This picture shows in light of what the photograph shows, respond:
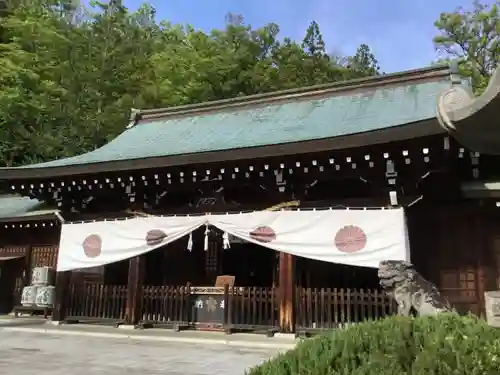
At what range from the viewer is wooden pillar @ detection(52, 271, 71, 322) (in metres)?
11.8

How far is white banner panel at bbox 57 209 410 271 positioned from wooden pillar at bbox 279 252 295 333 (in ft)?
1.00

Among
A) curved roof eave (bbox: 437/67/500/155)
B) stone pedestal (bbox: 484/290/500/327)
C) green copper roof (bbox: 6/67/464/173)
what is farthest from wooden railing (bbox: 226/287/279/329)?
curved roof eave (bbox: 437/67/500/155)

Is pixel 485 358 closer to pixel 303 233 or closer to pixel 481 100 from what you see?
pixel 481 100

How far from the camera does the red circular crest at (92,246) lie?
1128 centimetres

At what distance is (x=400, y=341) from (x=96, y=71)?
2353 cm

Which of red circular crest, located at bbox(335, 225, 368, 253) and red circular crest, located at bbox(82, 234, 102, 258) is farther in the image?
red circular crest, located at bbox(82, 234, 102, 258)

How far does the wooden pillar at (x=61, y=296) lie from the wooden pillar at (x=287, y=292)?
224 inches

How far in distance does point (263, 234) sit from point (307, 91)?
5.49 metres

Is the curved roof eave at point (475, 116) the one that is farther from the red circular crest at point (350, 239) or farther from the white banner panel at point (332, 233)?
the red circular crest at point (350, 239)

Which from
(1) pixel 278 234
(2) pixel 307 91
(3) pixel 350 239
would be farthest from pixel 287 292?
(2) pixel 307 91

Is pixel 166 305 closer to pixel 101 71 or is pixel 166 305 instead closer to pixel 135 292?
pixel 135 292

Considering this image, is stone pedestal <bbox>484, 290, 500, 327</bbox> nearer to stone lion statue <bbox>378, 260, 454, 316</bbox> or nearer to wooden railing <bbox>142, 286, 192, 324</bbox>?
stone lion statue <bbox>378, 260, 454, 316</bbox>

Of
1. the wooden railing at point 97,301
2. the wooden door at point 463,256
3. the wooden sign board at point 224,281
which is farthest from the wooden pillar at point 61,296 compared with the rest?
the wooden door at point 463,256

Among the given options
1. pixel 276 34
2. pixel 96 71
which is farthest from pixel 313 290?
pixel 276 34
